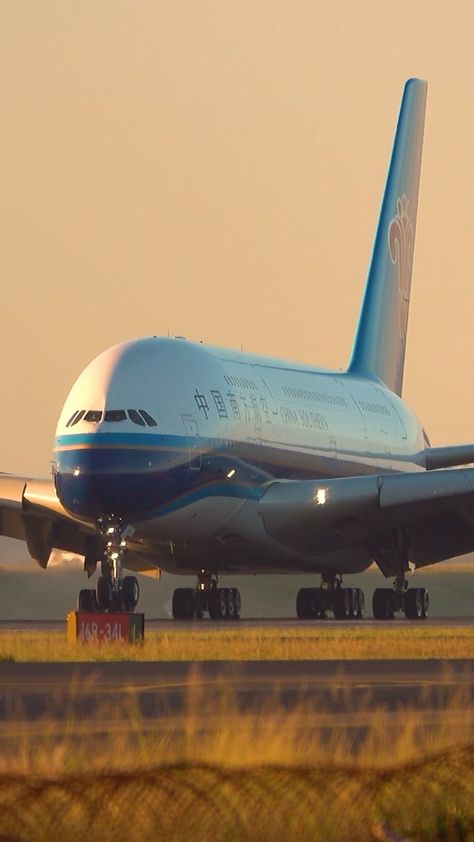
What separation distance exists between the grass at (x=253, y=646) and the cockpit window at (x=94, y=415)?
473cm

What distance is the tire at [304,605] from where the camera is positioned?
56.1 metres

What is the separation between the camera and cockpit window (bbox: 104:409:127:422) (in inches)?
1837

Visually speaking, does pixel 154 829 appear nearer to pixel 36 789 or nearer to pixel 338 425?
pixel 36 789

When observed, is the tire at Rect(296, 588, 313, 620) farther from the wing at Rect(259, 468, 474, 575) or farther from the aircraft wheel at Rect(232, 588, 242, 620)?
the wing at Rect(259, 468, 474, 575)

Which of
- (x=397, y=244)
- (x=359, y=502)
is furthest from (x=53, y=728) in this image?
(x=397, y=244)

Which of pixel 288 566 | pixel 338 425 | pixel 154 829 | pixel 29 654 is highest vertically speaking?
pixel 338 425

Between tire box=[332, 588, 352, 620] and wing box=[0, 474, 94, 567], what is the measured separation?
266 inches

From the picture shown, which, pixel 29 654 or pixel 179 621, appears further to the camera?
pixel 179 621

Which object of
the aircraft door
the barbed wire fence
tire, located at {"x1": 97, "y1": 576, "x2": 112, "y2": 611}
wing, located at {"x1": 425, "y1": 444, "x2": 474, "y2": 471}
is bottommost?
the barbed wire fence

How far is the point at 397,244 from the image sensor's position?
7281 centimetres

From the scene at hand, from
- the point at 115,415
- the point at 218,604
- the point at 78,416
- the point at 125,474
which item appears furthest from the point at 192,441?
the point at 218,604

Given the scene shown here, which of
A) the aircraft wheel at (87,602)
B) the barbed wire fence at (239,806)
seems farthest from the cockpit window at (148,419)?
the barbed wire fence at (239,806)

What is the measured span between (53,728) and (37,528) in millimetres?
34661

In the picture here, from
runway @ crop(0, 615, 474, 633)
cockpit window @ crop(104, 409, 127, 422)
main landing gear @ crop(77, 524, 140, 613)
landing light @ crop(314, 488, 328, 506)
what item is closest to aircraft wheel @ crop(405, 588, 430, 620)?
runway @ crop(0, 615, 474, 633)
